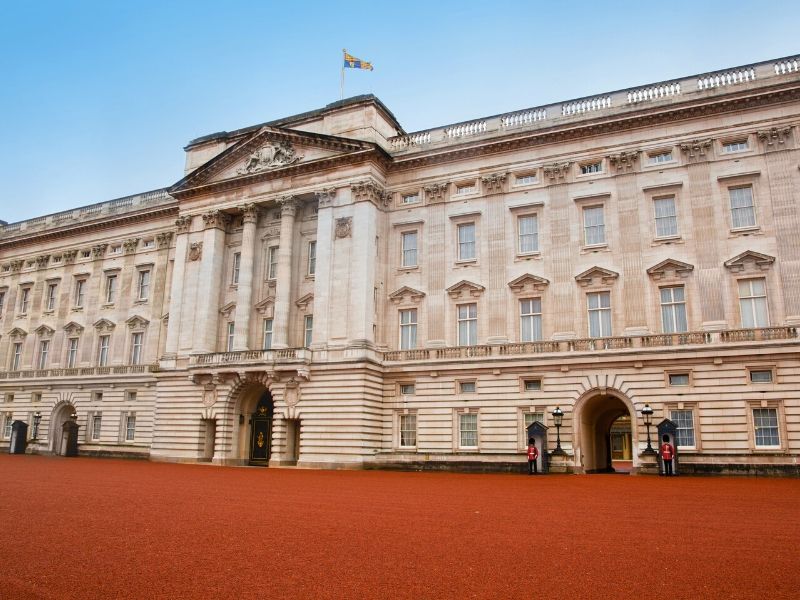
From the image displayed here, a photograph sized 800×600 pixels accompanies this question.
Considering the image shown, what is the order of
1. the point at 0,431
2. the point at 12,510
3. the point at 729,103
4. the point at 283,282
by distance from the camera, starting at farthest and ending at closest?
the point at 0,431
the point at 283,282
the point at 729,103
the point at 12,510

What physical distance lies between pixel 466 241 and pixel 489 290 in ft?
11.9

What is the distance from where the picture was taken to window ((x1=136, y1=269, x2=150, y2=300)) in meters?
51.9

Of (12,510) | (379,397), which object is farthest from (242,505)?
(379,397)

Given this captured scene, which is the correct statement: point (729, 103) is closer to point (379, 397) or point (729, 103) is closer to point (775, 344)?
point (775, 344)

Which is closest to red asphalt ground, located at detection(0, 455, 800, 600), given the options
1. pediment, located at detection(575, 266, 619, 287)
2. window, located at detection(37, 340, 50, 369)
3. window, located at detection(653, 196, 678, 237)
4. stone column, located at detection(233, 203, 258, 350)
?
pediment, located at detection(575, 266, 619, 287)

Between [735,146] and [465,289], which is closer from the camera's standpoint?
[735,146]

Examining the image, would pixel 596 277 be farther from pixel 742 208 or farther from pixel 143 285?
pixel 143 285

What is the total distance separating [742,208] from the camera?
3350 cm

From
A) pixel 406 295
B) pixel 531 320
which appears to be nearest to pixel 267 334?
pixel 406 295

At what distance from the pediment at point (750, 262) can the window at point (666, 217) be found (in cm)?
324

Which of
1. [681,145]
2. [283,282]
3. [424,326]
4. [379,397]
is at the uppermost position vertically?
[681,145]

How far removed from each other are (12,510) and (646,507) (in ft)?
50.1

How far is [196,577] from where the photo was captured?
29.4 feet

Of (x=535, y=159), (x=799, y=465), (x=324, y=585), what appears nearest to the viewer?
(x=324, y=585)
